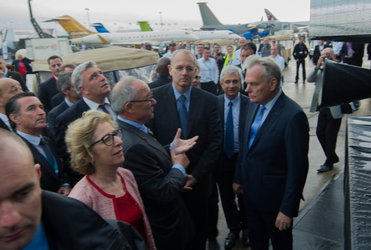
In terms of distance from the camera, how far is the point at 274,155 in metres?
2.21

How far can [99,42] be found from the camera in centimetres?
3488

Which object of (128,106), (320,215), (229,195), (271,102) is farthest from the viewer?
(320,215)

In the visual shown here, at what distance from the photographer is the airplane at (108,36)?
34188 mm

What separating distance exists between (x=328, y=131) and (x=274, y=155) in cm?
286

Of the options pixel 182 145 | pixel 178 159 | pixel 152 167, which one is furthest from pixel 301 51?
pixel 152 167

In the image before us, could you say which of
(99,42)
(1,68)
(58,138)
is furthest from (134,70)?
(99,42)

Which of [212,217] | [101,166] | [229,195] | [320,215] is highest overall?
[101,166]

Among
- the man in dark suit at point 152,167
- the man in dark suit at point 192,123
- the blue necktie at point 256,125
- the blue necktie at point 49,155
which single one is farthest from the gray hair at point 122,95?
the blue necktie at point 256,125

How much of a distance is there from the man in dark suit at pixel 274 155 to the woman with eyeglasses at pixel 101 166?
3.49ft

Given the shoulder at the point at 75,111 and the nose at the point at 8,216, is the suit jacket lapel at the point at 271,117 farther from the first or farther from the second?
the shoulder at the point at 75,111

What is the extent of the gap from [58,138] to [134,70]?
425 centimetres

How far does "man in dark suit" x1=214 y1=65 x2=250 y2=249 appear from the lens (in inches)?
123

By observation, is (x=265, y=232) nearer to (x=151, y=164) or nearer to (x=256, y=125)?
(x=256, y=125)

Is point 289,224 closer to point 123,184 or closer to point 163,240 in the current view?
point 163,240
